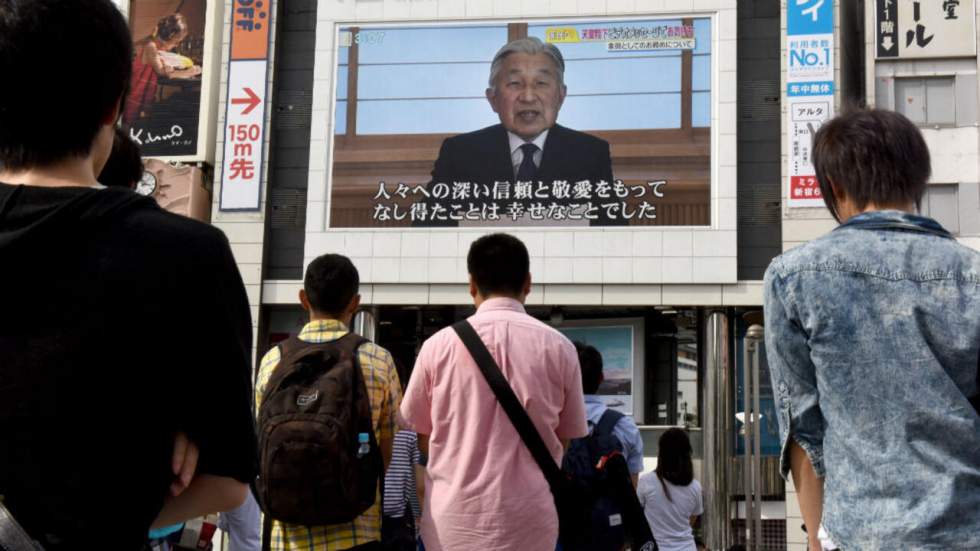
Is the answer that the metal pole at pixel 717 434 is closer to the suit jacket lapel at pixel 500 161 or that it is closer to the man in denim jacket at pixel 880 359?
the suit jacket lapel at pixel 500 161

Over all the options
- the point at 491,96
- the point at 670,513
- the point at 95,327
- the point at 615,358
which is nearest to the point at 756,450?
the point at 670,513

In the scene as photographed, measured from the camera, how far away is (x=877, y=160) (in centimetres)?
231

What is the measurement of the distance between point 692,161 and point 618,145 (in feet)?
4.85

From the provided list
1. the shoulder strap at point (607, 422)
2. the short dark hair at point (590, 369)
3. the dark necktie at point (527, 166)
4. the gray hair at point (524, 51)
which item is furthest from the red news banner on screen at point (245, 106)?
the shoulder strap at point (607, 422)

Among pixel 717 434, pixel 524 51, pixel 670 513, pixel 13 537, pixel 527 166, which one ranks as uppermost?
pixel 524 51

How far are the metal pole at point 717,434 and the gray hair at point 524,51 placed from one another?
20.2 ft

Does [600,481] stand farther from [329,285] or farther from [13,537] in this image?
[13,537]

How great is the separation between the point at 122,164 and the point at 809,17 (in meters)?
21.2

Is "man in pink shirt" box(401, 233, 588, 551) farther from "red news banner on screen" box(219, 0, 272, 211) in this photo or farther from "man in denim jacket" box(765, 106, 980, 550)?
"red news banner on screen" box(219, 0, 272, 211)

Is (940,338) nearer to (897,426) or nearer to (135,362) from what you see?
(897,426)

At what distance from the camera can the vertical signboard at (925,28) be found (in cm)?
2192

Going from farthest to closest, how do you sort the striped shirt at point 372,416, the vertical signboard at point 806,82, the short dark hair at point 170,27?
the short dark hair at point 170,27, the vertical signboard at point 806,82, the striped shirt at point 372,416

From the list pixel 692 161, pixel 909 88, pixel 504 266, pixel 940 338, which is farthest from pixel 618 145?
pixel 940 338

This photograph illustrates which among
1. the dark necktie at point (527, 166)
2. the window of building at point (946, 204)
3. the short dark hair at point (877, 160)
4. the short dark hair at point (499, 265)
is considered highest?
the dark necktie at point (527, 166)
